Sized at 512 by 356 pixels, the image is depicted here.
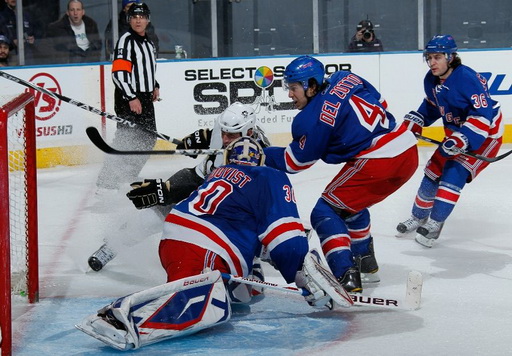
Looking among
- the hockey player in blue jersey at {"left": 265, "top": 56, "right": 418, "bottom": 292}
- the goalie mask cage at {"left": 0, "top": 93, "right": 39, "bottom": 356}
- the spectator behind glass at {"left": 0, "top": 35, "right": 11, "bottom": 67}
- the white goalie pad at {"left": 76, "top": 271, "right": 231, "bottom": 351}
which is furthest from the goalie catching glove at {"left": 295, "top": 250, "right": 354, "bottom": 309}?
the spectator behind glass at {"left": 0, "top": 35, "right": 11, "bottom": 67}

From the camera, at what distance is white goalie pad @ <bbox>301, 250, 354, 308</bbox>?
308cm

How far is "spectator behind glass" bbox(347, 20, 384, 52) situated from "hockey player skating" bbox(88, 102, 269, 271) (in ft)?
12.0

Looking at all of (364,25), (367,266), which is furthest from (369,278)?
(364,25)

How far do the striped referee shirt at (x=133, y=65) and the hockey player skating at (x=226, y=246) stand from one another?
269cm

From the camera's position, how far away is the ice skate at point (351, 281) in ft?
11.5

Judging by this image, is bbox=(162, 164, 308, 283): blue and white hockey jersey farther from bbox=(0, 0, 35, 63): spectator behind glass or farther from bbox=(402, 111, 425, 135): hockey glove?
bbox=(0, 0, 35, 63): spectator behind glass

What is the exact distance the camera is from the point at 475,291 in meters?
3.72

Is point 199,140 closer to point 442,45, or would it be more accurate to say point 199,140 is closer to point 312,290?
point 312,290

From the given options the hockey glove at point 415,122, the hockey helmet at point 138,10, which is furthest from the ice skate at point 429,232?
the hockey helmet at point 138,10

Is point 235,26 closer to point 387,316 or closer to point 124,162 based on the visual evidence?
point 124,162

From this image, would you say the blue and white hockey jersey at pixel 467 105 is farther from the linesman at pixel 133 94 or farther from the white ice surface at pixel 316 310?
the linesman at pixel 133 94

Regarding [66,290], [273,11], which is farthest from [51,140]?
[66,290]

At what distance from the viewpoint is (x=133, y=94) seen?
5.88 m

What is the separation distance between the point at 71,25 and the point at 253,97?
1435 mm
